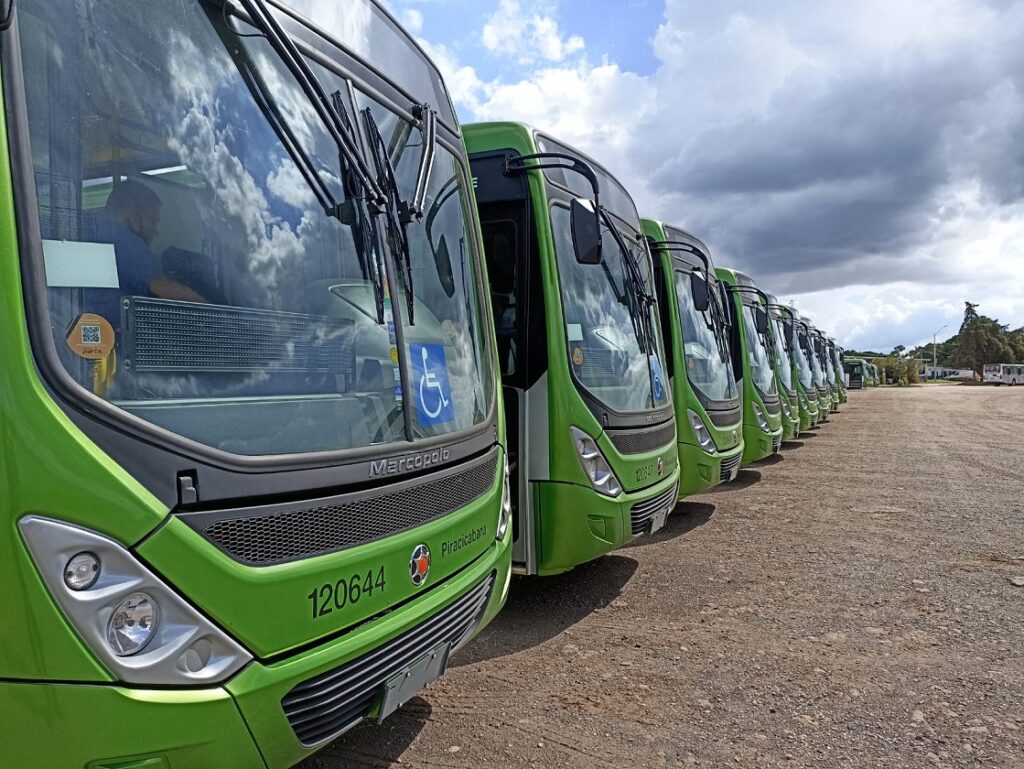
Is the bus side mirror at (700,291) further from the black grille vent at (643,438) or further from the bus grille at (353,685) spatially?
the bus grille at (353,685)

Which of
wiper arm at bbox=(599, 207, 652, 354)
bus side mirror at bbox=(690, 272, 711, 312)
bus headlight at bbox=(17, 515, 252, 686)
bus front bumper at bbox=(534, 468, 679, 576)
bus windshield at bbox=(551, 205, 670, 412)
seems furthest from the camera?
bus side mirror at bbox=(690, 272, 711, 312)

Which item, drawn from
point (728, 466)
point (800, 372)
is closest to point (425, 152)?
point (728, 466)

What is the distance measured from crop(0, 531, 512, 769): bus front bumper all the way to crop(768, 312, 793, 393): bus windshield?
44.2 feet

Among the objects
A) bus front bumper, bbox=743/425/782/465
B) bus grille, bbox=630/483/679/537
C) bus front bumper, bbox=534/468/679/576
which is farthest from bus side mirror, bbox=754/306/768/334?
bus front bumper, bbox=534/468/679/576

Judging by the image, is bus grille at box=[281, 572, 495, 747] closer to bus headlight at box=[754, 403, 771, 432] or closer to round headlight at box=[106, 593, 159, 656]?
round headlight at box=[106, 593, 159, 656]

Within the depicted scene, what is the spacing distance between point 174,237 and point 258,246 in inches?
11.2

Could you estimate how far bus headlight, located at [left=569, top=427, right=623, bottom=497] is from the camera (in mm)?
5082

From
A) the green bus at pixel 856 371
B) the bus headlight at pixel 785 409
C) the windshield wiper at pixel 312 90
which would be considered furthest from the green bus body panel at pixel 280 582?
the green bus at pixel 856 371

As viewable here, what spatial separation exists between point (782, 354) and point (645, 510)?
11.6 meters

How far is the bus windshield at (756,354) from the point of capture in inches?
454

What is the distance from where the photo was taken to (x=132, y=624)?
1907 millimetres

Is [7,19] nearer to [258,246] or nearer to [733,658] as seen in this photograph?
[258,246]

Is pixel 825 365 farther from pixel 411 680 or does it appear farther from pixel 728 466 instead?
pixel 411 680

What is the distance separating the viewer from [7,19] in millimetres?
1860
